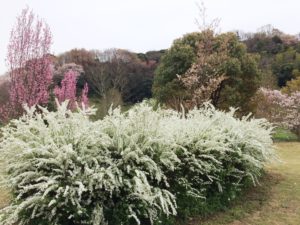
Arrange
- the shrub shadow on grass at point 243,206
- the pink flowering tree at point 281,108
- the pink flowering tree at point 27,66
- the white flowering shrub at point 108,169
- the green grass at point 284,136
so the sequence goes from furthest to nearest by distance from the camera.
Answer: the green grass at point 284,136 < the pink flowering tree at point 281,108 < the pink flowering tree at point 27,66 < the shrub shadow on grass at point 243,206 < the white flowering shrub at point 108,169

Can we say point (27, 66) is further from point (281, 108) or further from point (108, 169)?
point (281, 108)

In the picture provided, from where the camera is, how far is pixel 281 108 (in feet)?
64.0

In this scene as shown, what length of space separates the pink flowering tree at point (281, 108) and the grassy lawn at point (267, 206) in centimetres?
1152

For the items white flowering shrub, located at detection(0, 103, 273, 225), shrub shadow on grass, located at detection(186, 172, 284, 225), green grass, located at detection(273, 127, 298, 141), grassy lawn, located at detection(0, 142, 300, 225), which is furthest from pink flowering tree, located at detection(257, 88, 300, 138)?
white flowering shrub, located at detection(0, 103, 273, 225)

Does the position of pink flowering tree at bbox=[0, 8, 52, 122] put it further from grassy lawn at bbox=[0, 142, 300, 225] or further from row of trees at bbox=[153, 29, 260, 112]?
row of trees at bbox=[153, 29, 260, 112]

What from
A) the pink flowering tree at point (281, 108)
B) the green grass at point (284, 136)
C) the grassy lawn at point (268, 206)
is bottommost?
the green grass at point (284, 136)

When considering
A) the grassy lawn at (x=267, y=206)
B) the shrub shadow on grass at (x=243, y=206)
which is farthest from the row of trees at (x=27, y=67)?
the shrub shadow on grass at (x=243, y=206)

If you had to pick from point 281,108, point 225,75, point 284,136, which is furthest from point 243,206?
point 284,136

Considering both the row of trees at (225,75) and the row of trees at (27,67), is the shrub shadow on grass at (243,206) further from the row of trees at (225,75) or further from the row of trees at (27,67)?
the row of trees at (225,75)

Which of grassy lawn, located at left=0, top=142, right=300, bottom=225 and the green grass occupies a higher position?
grassy lawn, located at left=0, top=142, right=300, bottom=225

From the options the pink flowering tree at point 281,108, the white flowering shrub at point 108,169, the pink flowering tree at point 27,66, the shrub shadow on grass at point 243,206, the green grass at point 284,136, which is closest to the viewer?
the white flowering shrub at point 108,169

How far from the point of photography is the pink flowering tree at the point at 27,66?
950 cm

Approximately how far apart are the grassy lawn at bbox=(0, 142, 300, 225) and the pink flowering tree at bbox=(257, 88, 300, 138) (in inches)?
453

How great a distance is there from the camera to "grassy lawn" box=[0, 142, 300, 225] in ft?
16.7
